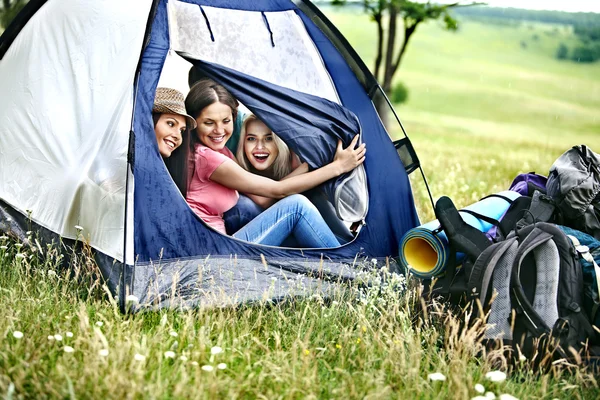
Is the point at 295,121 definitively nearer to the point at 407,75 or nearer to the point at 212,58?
the point at 212,58

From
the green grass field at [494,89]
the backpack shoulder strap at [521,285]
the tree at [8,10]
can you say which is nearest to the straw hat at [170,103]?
the backpack shoulder strap at [521,285]

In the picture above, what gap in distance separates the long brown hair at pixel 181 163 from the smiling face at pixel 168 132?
26 mm

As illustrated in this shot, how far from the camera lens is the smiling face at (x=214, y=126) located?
4258 mm

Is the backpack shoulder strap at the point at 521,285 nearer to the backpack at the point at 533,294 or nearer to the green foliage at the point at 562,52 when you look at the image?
the backpack at the point at 533,294

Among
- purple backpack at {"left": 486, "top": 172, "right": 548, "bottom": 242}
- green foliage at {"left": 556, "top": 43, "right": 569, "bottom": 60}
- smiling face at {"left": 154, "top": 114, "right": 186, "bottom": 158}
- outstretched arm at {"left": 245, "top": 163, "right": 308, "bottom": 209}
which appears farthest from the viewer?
green foliage at {"left": 556, "top": 43, "right": 569, "bottom": 60}

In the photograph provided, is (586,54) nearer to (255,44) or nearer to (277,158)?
(255,44)

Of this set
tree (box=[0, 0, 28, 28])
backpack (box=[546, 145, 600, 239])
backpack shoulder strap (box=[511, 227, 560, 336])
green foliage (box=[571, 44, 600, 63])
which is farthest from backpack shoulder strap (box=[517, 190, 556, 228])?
green foliage (box=[571, 44, 600, 63])

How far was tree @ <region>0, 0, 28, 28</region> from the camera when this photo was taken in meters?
9.45

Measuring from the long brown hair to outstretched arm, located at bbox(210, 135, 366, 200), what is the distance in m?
0.16

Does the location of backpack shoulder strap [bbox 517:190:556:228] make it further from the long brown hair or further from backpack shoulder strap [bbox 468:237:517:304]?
the long brown hair

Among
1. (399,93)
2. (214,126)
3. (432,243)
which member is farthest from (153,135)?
(399,93)

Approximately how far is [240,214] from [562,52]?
29729mm

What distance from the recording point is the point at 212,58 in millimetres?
4344

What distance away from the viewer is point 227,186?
4.29 m
